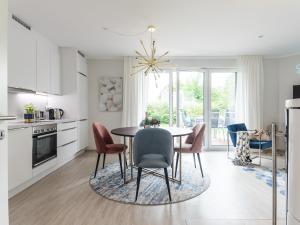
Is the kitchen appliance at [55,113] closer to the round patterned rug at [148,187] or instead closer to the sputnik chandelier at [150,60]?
the round patterned rug at [148,187]

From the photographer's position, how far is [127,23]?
3346 millimetres

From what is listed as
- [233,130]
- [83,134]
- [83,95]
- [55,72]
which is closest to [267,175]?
[233,130]

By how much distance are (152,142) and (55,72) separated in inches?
112

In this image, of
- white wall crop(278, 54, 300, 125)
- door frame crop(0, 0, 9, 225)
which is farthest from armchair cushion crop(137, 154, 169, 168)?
white wall crop(278, 54, 300, 125)

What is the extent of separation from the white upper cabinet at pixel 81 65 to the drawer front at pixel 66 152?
1719 mm

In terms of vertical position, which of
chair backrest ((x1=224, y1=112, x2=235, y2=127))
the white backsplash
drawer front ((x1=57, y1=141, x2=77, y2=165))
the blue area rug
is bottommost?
the blue area rug

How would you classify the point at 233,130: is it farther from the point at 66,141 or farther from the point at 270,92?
the point at 66,141

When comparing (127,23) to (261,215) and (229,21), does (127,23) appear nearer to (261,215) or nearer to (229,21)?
(229,21)

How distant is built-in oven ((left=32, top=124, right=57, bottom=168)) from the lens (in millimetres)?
3125

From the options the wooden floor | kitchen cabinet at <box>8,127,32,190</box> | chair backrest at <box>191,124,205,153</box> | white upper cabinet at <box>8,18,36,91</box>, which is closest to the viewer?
the wooden floor

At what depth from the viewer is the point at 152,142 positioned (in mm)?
2873

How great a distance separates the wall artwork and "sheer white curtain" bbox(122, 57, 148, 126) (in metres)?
0.24

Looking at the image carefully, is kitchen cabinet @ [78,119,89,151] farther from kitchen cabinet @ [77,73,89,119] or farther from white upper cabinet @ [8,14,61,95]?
white upper cabinet @ [8,14,61,95]

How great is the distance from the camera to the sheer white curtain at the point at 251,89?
534 centimetres
